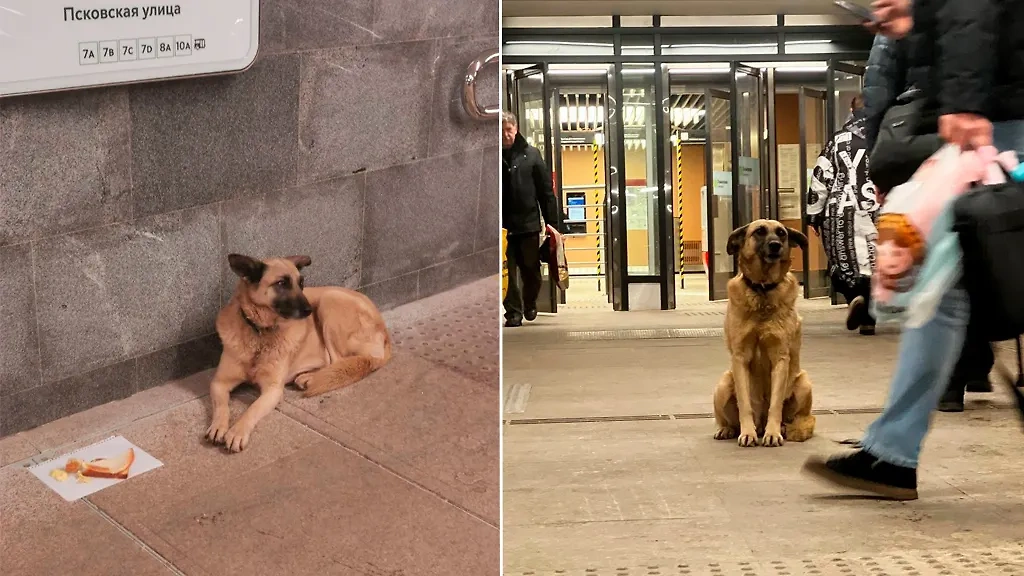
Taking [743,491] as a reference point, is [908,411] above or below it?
above

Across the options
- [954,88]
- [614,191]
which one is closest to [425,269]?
[954,88]

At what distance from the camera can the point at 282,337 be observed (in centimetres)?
128

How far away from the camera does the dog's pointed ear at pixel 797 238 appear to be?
1.90 metres

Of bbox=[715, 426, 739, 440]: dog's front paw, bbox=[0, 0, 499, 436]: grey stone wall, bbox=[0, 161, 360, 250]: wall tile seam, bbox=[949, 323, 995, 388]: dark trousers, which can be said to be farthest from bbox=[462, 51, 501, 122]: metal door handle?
bbox=[715, 426, 739, 440]: dog's front paw

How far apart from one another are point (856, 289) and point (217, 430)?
967 millimetres

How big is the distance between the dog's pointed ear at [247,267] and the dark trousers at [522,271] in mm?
904

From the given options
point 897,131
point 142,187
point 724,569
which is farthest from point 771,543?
point 142,187

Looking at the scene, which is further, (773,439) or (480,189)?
(773,439)

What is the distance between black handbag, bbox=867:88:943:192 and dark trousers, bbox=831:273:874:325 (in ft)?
0.66

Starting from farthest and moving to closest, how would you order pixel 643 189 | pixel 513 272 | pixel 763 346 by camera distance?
pixel 643 189 → pixel 513 272 → pixel 763 346

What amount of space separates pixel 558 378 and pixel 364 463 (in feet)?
6.10

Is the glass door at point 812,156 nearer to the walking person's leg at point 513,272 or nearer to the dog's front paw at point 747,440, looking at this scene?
the dog's front paw at point 747,440

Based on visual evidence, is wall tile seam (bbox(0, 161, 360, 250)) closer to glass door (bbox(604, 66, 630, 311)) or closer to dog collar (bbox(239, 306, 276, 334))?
dog collar (bbox(239, 306, 276, 334))

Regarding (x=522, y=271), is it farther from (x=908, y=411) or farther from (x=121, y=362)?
(x=121, y=362)
